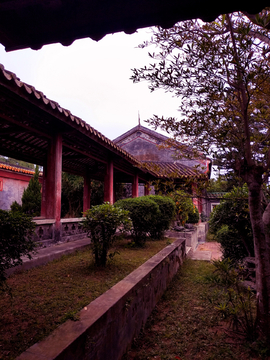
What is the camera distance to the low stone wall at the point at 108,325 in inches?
70.2

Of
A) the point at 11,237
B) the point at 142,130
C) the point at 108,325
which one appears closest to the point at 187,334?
the point at 108,325

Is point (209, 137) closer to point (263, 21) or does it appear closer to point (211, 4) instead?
point (263, 21)

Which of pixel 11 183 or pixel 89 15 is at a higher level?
pixel 11 183

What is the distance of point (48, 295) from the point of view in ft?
9.73

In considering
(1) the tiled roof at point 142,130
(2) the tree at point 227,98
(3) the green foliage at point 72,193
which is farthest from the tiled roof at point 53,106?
(1) the tiled roof at point 142,130

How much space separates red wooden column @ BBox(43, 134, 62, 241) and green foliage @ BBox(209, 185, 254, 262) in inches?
142

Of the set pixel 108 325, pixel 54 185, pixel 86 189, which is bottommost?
pixel 108 325

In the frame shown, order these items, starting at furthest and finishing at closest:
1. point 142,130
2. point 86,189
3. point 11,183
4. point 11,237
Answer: point 142,130 → point 11,183 → point 86,189 → point 11,237

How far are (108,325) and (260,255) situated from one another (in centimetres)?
184

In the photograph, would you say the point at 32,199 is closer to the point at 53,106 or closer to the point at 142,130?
the point at 142,130

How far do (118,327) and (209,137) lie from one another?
7.99 feet

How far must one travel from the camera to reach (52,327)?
7.34 ft

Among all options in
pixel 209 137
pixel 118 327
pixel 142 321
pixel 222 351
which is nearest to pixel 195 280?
pixel 142 321

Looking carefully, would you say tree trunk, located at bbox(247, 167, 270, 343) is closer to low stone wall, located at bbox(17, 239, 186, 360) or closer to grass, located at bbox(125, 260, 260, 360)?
grass, located at bbox(125, 260, 260, 360)
